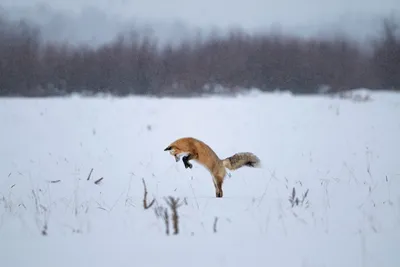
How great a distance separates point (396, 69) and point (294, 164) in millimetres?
2534

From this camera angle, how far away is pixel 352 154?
18.8ft

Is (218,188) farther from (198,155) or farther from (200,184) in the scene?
(200,184)

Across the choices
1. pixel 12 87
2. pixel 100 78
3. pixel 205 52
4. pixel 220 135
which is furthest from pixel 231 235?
pixel 205 52

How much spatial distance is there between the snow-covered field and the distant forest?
1.97 ft

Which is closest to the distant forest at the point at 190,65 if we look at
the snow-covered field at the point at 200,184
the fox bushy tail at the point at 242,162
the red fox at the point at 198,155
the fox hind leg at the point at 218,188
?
the snow-covered field at the point at 200,184

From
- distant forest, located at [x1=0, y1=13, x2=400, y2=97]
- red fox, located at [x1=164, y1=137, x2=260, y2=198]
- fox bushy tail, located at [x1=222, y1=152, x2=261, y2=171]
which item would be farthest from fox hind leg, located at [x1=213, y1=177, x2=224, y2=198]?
distant forest, located at [x1=0, y1=13, x2=400, y2=97]

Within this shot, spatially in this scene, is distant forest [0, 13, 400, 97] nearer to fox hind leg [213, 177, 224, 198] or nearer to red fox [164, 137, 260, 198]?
red fox [164, 137, 260, 198]

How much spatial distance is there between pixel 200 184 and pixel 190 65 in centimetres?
870

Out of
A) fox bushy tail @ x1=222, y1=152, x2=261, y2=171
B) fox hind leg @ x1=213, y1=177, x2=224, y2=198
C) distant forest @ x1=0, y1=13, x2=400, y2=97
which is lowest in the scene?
fox hind leg @ x1=213, y1=177, x2=224, y2=198

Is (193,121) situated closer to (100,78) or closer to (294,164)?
(294,164)

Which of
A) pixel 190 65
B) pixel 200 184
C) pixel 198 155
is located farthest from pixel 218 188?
pixel 190 65

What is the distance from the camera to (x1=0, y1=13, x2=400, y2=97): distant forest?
7.17m

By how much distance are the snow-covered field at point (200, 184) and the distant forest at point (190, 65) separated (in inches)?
23.6

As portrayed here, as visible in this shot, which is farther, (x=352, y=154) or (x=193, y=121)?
(x=193, y=121)
